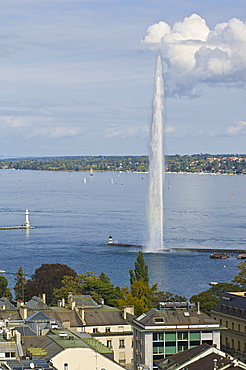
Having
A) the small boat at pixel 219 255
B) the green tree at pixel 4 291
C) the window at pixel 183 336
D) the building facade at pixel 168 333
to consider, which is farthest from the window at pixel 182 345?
the small boat at pixel 219 255

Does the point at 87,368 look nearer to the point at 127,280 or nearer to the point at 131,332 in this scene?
the point at 131,332

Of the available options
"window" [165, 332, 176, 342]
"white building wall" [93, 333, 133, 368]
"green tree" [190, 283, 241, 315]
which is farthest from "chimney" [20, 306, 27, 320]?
"green tree" [190, 283, 241, 315]

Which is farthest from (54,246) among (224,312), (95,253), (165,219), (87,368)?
(87,368)

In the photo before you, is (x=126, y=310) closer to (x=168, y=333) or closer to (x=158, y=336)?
(x=158, y=336)

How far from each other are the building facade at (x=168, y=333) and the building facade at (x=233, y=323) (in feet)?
5.50

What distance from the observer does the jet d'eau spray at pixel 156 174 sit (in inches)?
4102

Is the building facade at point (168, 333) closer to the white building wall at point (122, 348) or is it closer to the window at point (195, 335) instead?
the window at point (195, 335)

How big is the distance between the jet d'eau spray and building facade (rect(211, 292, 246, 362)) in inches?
2435

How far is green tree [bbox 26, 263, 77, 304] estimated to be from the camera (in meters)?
59.0

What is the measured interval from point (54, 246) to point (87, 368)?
80.1m

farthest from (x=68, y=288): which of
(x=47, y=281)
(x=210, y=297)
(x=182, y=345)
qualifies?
(x=182, y=345)

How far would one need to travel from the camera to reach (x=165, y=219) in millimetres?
145750

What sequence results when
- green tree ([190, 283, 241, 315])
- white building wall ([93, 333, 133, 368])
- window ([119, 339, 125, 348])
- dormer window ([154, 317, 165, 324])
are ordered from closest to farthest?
dormer window ([154, 317, 165, 324]), white building wall ([93, 333, 133, 368]), window ([119, 339, 125, 348]), green tree ([190, 283, 241, 315])

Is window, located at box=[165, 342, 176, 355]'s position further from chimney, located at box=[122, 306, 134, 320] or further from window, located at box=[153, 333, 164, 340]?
chimney, located at box=[122, 306, 134, 320]
